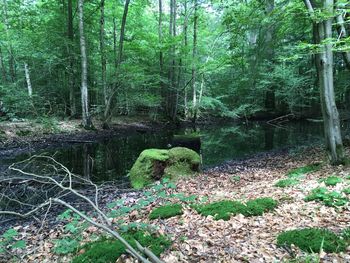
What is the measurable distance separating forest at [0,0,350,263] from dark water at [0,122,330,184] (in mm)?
116

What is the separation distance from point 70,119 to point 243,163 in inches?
520

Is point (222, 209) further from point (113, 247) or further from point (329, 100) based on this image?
point (329, 100)

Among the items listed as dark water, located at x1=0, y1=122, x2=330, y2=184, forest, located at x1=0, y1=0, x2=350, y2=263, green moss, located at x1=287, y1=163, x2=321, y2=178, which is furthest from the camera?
dark water, located at x1=0, y1=122, x2=330, y2=184

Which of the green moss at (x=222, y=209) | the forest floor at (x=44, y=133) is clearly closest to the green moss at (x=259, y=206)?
the green moss at (x=222, y=209)

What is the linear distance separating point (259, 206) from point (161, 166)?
4.38m

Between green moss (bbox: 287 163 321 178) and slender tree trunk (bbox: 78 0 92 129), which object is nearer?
green moss (bbox: 287 163 321 178)

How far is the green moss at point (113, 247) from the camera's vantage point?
3.58m

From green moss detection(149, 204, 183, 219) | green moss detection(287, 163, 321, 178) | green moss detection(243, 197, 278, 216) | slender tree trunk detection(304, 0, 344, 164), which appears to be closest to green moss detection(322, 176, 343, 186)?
green moss detection(287, 163, 321, 178)

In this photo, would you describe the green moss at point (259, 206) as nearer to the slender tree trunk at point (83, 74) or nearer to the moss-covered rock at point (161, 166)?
the moss-covered rock at point (161, 166)

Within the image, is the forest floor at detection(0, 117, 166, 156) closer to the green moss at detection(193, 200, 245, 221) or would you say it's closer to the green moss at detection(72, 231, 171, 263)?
the green moss at detection(72, 231, 171, 263)

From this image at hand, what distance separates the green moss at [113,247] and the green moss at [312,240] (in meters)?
1.54

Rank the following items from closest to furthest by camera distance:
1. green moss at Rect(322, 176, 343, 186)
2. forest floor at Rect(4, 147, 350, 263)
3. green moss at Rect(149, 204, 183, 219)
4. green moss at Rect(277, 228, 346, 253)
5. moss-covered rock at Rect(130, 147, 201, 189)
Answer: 1. green moss at Rect(277, 228, 346, 253)
2. forest floor at Rect(4, 147, 350, 263)
3. green moss at Rect(149, 204, 183, 219)
4. green moss at Rect(322, 176, 343, 186)
5. moss-covered rock at Rect(130, 147, 201, 189)

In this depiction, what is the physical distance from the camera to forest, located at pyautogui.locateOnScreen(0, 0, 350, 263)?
12.9ft

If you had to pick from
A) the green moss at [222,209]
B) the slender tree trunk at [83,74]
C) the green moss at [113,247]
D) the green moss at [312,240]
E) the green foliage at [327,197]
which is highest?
the slender tree trunk at [83,74]
